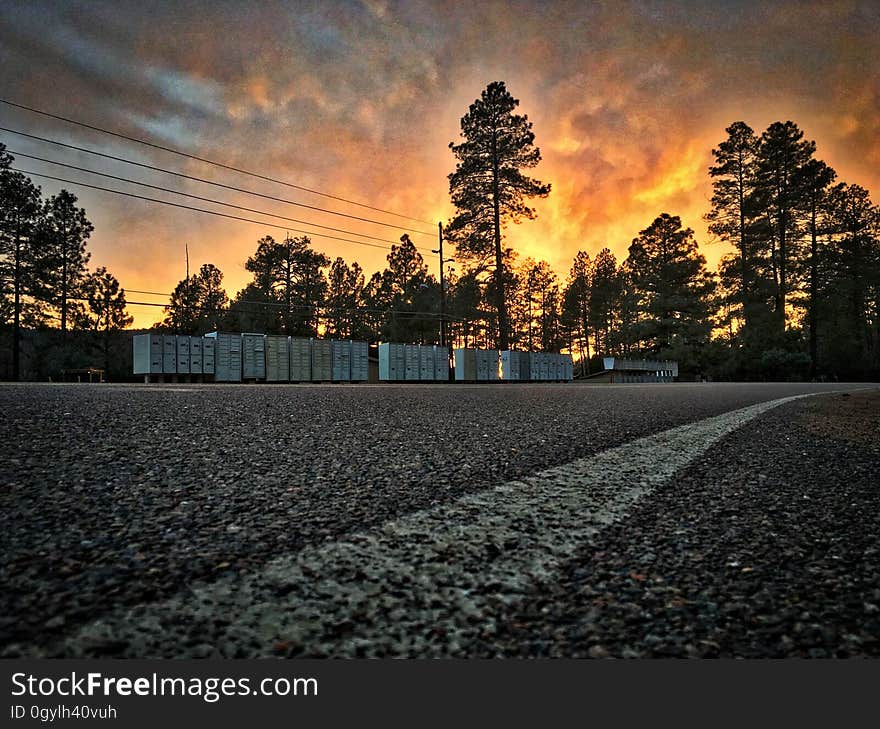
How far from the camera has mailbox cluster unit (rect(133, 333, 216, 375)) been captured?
19.9 meters

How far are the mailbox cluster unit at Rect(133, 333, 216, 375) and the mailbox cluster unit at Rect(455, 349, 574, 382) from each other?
41.8ft

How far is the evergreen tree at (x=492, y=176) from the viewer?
2889 cm

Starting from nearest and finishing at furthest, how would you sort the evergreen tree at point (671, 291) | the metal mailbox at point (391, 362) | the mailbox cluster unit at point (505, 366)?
the metal mailbox at point (391, 362) < the mailbox cluster unit at point (505, 366) < the evergreen tree at point (671, 291)

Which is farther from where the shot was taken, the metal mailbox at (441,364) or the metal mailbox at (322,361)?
the metal mailbox at (441,364)

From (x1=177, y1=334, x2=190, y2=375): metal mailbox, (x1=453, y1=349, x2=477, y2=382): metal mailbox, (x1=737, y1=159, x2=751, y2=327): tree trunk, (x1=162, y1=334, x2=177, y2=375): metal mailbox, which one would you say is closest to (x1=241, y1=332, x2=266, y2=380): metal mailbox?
(x1=177, y1=334, x2=190, y2=375): metal mailbox

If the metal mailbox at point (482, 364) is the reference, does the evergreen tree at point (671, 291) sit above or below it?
above

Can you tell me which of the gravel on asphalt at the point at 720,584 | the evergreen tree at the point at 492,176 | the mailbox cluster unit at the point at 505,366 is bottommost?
the gravel on asphalt at the point at 720,584

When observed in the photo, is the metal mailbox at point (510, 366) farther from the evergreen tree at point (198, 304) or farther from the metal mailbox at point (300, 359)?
the evergreen tree at point (198, 304)

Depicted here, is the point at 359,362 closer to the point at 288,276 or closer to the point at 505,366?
the point at 505,366

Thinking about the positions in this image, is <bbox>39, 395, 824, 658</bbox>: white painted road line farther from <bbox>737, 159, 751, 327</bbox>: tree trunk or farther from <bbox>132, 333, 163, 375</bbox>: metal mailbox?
<bbox>737, 159, 751, 327</bbox>: tree trunk

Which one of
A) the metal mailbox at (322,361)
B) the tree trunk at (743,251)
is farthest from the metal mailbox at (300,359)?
the tree trunk at (743,251)

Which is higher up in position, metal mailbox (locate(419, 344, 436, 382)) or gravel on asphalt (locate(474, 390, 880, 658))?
metal mailbox (locate(419, 344, 436, 382))

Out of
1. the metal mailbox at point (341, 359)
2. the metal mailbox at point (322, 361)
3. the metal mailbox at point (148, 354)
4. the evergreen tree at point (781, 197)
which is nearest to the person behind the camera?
the metal mailbox at point (148, 354)

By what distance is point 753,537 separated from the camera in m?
1.13
